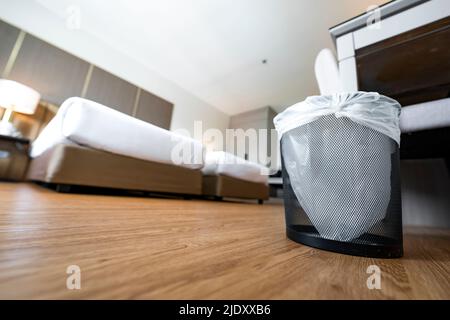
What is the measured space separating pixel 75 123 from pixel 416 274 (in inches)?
60.5

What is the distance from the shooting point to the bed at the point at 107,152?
115 centimetres

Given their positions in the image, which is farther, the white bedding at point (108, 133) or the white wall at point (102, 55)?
the white wall at point (102, 55)

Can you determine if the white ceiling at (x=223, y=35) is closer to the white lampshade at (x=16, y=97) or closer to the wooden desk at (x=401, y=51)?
the white lampshade at (x=16, y=97)

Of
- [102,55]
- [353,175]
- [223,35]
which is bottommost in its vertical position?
[353,175]

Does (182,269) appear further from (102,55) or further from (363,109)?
(102,55)

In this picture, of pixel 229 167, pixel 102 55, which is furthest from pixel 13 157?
pixel 229 167

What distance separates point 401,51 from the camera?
82 cm

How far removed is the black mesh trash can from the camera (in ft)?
1.24

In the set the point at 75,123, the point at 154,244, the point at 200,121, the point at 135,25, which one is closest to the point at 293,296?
the point at 154,244

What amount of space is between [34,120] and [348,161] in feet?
10.4

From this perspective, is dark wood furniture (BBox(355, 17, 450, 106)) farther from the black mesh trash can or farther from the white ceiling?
the white ceiling

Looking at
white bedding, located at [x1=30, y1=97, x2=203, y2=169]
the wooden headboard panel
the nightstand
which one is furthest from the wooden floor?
the wooden headboard panel

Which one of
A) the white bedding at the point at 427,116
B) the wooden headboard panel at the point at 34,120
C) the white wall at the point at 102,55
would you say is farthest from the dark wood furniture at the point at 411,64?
the white wall at the point at 102,55

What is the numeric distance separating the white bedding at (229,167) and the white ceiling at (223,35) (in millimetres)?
1791
